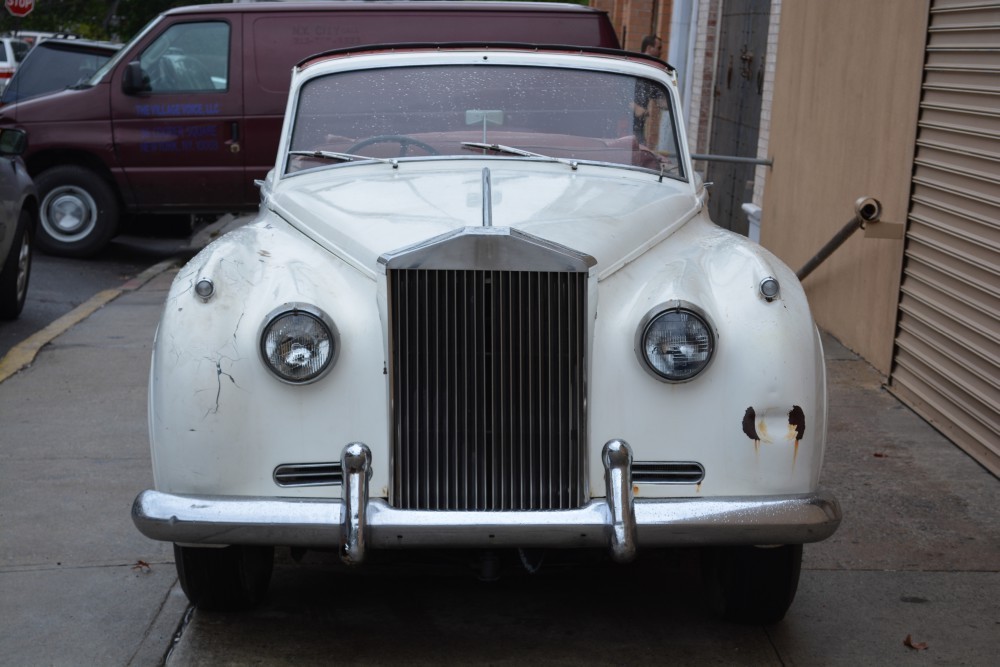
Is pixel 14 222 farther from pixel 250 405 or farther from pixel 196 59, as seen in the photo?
pixel 250 405

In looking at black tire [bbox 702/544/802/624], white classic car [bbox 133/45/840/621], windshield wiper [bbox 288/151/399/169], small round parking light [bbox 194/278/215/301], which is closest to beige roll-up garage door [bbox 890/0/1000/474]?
black tire [bbox 702/544/802/624]

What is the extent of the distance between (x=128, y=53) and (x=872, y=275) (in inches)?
289

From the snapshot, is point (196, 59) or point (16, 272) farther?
point (196, 59)

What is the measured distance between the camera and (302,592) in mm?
4578

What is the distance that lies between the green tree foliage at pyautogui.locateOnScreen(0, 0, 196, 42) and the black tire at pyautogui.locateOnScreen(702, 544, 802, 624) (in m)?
33.4

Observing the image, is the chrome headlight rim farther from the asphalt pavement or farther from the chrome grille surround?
the asphalt pavement

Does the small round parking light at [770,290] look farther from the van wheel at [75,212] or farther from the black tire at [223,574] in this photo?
the van wheel at [75,212]

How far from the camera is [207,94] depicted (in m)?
11.8

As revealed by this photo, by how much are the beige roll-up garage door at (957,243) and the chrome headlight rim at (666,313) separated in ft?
9.25

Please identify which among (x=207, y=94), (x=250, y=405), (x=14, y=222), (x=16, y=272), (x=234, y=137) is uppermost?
(x=207, y=94)

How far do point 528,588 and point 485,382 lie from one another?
3.92 ft

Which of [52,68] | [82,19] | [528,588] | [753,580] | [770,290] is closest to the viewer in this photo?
[770,290]

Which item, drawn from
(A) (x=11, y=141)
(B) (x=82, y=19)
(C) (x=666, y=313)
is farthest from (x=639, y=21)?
(B) (x=82, y=19)

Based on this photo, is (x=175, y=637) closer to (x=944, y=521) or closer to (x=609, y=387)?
(x=609, y=387)
